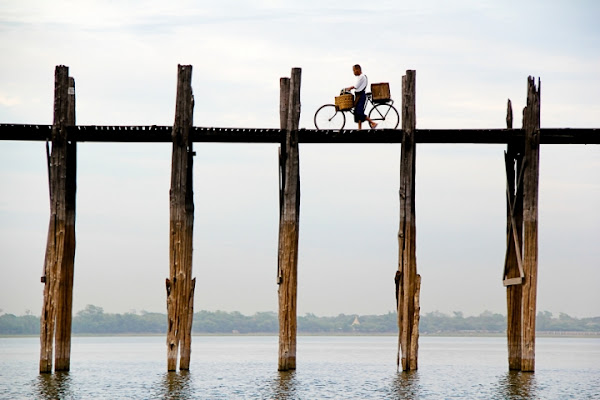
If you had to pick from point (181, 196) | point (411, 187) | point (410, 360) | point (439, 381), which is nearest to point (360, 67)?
point (411, 187)

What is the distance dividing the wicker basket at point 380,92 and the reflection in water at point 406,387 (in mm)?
6533

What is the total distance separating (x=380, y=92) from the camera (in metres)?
24.1

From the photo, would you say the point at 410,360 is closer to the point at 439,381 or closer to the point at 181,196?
the point at 439,381

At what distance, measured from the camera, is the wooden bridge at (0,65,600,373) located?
73.0 ft

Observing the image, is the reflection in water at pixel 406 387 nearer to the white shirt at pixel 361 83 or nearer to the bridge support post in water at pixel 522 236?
the bridge support post in water at pixel 522 236

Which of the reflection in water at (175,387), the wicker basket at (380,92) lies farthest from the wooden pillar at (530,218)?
the reflection in water at (175,387)

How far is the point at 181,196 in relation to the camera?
72.7ft

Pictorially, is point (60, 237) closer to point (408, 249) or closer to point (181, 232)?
point (181, 232)

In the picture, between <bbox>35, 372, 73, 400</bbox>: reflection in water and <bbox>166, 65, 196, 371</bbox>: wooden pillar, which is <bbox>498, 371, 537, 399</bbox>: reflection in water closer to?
<bbox>166, 65, 196, 371</bbox>: wooden pillar

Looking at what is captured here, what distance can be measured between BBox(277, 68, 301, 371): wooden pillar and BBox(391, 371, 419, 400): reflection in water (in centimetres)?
254

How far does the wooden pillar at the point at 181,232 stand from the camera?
2202cm

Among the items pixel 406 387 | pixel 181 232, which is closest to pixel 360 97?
pixel 181 232

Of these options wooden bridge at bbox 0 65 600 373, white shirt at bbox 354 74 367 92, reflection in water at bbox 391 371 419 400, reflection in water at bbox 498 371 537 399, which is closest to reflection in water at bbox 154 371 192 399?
wooden bridge at bbox 0 65 600 373

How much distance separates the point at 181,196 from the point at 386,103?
18.6 feet
